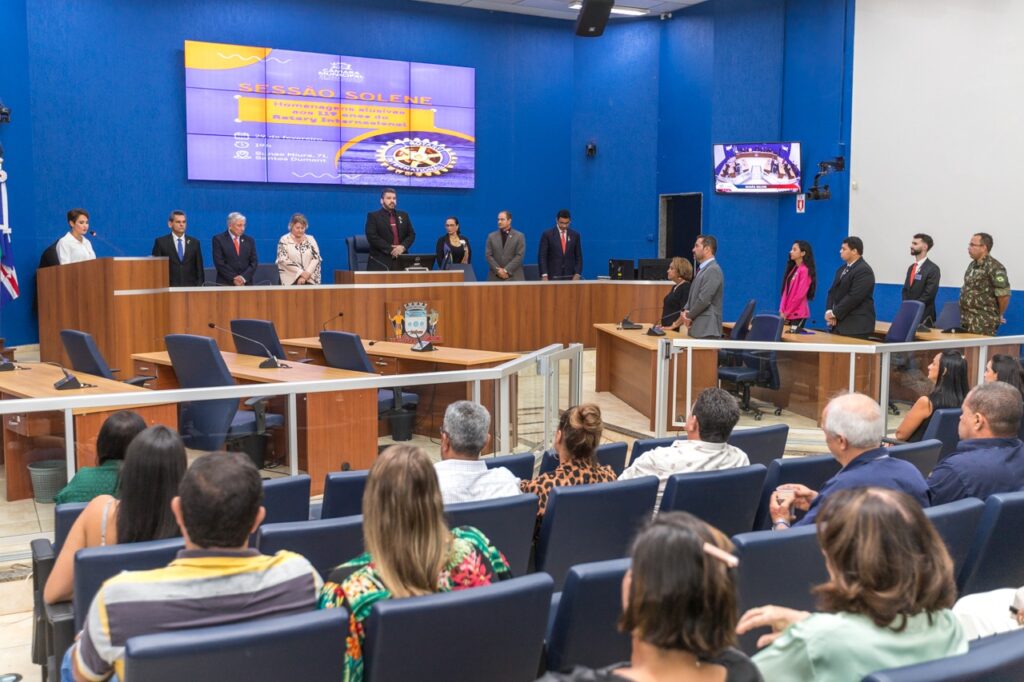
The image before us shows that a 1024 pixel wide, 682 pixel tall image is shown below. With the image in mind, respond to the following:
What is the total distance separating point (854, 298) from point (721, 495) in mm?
5259

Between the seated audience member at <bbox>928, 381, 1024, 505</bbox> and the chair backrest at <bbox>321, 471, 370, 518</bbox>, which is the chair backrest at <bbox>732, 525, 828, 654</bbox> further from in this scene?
the chair backrest at <bbox>321, 471, 370, 518</bbox>

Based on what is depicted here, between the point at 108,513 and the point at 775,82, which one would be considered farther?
the point at 775,82

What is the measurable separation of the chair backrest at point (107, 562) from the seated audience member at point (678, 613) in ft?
4.23

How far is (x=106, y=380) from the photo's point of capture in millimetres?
5715

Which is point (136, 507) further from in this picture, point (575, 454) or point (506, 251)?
point (506, 251)

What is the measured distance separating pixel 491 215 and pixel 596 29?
4.34 m

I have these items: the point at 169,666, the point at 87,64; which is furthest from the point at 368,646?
the point at 87,64

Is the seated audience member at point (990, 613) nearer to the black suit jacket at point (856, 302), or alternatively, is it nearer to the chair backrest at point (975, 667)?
the chair backrest at point (975, 667)

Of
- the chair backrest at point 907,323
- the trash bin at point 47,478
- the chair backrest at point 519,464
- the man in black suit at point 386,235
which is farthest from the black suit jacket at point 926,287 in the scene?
the trash bin at point 47,478

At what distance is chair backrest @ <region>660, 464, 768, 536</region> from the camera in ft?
11.1

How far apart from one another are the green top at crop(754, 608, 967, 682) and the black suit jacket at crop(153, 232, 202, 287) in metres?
8.57

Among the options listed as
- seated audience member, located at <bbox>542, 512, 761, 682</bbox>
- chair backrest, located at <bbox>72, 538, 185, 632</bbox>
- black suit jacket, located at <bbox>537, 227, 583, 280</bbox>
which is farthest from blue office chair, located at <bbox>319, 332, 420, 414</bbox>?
black suit jacket, located at <bbox>537, 227, 583, 280</bbox>

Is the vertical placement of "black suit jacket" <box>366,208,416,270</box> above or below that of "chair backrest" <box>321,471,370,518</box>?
above

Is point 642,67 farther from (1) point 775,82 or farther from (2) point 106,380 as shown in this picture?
(2) point 106,380
